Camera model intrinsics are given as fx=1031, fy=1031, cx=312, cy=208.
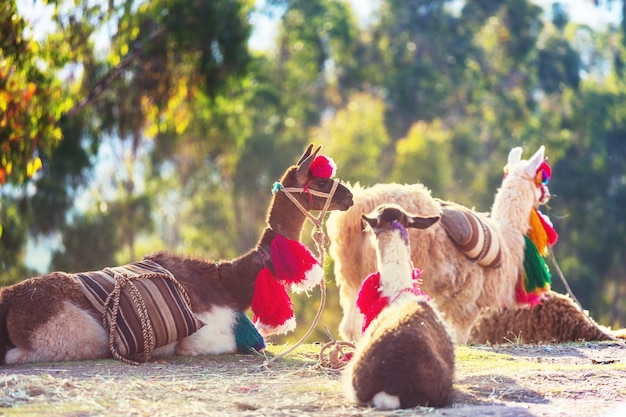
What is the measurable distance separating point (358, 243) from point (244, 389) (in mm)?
3128

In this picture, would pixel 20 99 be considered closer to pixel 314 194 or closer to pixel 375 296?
pixel 314 194

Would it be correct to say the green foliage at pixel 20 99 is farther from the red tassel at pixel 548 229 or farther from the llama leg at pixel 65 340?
the red tassel at pixel 548 229

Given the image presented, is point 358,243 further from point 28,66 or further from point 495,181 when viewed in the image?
point 495,181

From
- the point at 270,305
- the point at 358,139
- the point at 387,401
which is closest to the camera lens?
the point at 387,401

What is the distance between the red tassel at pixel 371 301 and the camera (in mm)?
5754

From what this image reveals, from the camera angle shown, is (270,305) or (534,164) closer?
(270,305)

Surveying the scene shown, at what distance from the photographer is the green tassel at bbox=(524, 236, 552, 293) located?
30.6 ft

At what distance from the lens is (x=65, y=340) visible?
658 centimetres

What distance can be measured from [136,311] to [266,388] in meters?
1.47

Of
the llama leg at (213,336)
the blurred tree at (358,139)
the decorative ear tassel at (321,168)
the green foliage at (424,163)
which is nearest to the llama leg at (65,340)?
the llama leg at (213,336)

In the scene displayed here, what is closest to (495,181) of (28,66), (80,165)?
(80,165)

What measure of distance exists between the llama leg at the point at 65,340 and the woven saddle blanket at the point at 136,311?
0.32 ft

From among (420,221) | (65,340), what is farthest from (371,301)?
(65,340)

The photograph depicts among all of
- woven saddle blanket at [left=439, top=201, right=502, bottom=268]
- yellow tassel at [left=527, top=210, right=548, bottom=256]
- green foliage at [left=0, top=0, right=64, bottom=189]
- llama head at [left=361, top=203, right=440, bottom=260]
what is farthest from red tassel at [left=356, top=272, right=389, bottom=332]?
green foliage at [left=0, top=0, right=64, bottom=189]
